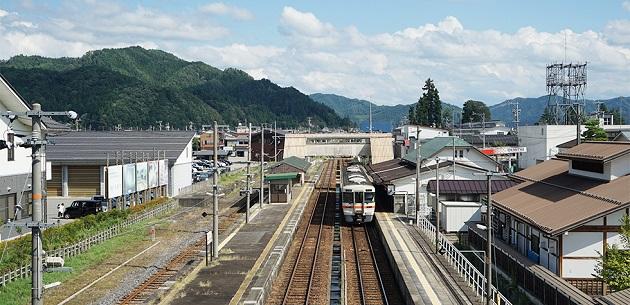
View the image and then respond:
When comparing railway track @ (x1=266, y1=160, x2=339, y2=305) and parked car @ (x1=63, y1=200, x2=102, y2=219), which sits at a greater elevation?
parked car @ (x1=63, y1=200, x2=102, y2=219)

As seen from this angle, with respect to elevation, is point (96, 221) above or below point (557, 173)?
below

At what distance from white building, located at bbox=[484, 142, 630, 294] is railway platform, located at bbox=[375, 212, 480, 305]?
3102 millimetres

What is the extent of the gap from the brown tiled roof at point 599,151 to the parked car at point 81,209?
22.7 meters

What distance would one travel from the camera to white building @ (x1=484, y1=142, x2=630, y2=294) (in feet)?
59.2

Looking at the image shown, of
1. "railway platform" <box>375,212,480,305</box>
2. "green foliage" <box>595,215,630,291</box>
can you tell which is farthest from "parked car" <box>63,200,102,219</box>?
"green foliage" <box>595,215,630,291</box>

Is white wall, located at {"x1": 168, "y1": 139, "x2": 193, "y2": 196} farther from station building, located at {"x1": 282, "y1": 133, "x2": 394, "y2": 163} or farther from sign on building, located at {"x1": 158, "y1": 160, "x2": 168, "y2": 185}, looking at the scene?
station building, located at {"x1": 282, "y1": 133, "x2": 394, "y2": 163}

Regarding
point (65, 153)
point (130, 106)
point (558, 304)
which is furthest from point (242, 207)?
point (130, 106)

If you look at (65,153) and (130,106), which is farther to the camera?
(130,106)

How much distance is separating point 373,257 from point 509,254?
523 centimetres

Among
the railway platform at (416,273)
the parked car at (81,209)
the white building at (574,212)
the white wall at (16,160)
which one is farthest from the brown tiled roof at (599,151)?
the parked car at (81,209)

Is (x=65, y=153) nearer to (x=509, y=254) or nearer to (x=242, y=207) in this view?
(x=242, y=207)

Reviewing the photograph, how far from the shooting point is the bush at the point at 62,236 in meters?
18.3

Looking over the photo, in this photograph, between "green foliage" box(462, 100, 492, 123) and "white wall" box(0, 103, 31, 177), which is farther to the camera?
"green foliage" box(462, 100, 492, 123)

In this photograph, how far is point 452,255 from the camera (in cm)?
2112
